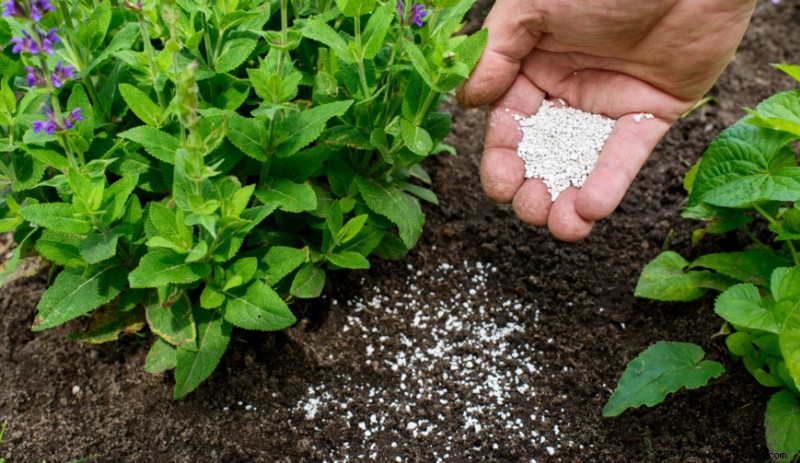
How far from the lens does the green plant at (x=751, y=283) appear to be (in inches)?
98.5

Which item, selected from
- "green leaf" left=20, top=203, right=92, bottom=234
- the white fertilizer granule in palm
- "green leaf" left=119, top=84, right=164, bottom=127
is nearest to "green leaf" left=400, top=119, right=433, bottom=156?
the white fertilizer granule in palm

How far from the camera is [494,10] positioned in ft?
10.1

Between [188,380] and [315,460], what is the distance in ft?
1.83

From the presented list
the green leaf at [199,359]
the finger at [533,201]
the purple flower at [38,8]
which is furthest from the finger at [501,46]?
the purple flower at [38,8]

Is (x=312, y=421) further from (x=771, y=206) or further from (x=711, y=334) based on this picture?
(x=771, y=206)

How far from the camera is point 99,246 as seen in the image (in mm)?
2344

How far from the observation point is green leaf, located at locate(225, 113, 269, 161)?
2.44 meters

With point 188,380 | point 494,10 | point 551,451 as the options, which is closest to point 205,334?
point 188,380

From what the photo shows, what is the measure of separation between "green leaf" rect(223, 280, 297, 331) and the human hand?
42.0 inches

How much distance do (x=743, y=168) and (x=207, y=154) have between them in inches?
77.2

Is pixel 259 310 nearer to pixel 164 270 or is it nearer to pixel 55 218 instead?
pixel 164 270

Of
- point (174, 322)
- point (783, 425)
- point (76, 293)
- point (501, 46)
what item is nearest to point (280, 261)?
point (174, 322)

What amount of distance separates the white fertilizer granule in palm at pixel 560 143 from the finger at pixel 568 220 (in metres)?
0.05

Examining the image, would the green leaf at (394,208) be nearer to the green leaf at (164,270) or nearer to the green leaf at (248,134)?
the green leaf at (248,134)
